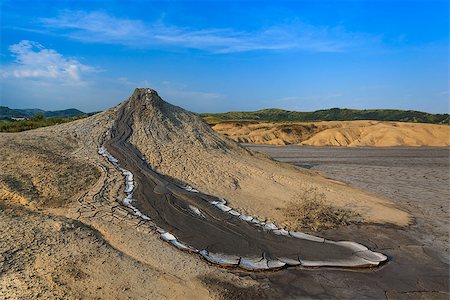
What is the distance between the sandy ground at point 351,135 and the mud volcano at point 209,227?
85.3 ft

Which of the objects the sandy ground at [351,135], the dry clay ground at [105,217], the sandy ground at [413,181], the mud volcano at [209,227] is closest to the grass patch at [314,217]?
Result: the dry clay ground at [105,217]

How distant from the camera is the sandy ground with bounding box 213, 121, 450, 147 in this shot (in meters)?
33.6

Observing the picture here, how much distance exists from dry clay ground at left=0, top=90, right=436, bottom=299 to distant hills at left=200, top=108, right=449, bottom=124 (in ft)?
193

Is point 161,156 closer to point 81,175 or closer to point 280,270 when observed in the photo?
point 81,175

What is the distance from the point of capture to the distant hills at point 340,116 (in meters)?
73.7

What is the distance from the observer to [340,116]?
87.0 meters

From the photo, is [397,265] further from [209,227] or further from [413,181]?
[413,181]

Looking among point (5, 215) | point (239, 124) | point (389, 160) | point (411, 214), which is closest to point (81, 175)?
point (5, 215)

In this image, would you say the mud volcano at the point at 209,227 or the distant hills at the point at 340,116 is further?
the distant hills at the point at 340,116

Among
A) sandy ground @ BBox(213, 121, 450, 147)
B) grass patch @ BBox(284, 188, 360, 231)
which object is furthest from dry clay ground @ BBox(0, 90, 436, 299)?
sandy ground @ BBox(213, 121, 450, 147)

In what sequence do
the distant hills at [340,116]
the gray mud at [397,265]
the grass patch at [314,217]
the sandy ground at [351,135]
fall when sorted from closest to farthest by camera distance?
the gray mud at [397,265] < the grass patch at [314,217] < the sandy ground at [351,135] < the distant hills at [340,116]

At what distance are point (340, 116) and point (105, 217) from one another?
283 feet

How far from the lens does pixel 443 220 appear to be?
9.32 meters

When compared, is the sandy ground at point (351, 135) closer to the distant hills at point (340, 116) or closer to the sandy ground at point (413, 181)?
the sandy ground at point (413, 181)
